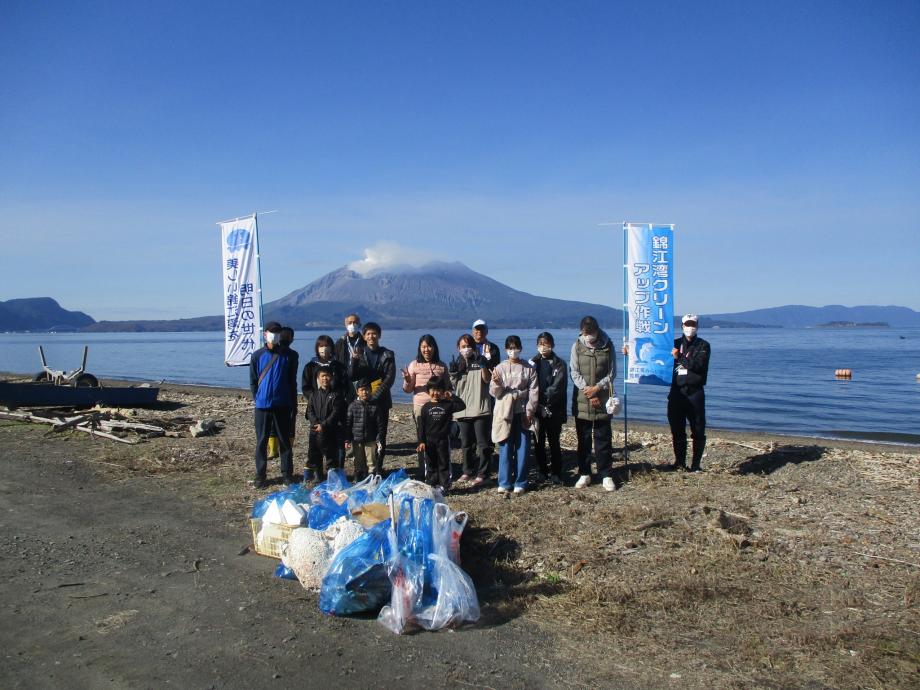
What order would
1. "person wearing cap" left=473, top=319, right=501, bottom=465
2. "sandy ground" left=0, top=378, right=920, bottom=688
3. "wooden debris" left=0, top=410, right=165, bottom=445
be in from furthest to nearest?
"wooden debris" left=0, top=410, right=165, bottom=445 → "person wearing cap" left=473, top=319, right=501, bottom=465 → "sandy ground" left=0, top=378, right=920, bottom=688

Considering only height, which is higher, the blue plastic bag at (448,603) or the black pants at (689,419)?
the black pants at (689,419)

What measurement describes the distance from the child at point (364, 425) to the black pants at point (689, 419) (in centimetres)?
323

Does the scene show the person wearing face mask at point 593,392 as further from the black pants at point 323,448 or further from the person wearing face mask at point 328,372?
the black pants at point 323,448

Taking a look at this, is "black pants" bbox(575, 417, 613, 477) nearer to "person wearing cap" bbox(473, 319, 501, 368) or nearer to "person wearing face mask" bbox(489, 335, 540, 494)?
"person wearing face mask" bbox(489, 335, 540, 494)

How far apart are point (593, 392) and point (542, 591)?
9.58ft

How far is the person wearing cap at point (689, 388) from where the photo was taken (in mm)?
7637

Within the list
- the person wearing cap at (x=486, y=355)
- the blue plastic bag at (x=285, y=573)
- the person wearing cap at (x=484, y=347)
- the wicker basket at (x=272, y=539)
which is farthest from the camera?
the person wearing cap at (x=484, y=347)

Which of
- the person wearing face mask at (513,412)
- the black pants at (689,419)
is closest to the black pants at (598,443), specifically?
the person wearing face mask at (513,412)

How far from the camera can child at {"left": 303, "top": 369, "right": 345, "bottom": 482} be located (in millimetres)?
7391

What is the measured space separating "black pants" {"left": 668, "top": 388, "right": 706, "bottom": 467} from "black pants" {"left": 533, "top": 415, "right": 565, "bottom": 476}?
4.25 ft

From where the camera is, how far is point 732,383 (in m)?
29.5

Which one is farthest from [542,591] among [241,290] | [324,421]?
[241,290]

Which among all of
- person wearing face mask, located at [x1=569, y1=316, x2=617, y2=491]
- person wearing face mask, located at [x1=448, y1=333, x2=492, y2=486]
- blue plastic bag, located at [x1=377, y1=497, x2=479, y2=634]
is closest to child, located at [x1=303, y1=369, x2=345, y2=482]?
person wearing face mask, located at [x1=448, y1=333, x2=492, y2=486]

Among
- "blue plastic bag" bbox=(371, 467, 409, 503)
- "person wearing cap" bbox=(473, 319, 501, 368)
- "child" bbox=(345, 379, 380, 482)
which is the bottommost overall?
"blue plastic bag" bbox=(371, 467, 409, 503)
